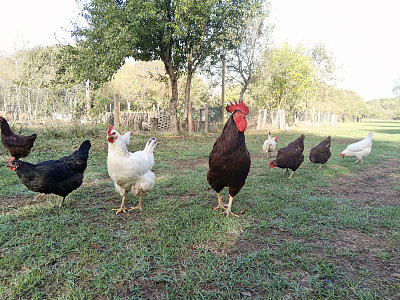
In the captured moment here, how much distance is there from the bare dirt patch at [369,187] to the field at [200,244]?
59mm

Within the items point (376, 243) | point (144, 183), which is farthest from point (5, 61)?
point (376, 243)

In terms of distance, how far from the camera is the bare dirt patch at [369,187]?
4.66 meters

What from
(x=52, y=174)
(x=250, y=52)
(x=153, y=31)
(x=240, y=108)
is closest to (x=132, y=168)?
(x=52, y=174)

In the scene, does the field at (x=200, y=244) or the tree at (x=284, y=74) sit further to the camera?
the tree at (x=284, y=74)

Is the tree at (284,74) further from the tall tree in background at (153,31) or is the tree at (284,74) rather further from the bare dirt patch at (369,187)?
the bare dirt patch at (369,187)

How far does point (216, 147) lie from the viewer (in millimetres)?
3773

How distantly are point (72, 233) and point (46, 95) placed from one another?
496 inches

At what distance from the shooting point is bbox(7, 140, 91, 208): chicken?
362 cm

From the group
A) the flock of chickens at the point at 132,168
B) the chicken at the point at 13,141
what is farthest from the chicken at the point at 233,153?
the chicken at the point at 13,141

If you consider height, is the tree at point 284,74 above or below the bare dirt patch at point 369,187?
above

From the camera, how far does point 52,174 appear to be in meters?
3.72

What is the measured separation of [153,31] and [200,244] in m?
13.4

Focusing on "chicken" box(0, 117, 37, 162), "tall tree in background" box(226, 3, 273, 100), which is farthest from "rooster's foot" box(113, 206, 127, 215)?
"tall tree in background" box(226, 3, 273, 100)

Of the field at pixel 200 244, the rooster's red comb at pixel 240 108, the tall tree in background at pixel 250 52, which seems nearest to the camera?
the field at pixel 200 244
